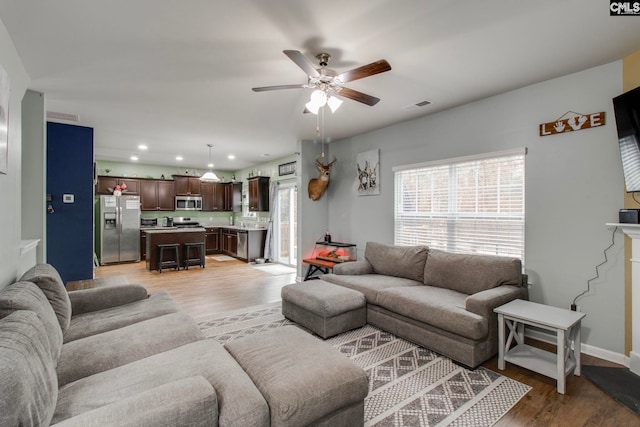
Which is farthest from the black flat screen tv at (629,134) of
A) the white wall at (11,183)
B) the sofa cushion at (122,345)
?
the white wall at (11,183)

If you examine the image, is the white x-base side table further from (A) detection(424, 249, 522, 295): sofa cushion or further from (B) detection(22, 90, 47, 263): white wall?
(B) detection(22, 90, 47, 263): white wall

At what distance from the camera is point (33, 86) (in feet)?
10.5

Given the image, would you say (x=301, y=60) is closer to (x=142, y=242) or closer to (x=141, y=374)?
(x=141, y=374)

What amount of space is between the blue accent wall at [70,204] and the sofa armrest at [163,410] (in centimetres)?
425

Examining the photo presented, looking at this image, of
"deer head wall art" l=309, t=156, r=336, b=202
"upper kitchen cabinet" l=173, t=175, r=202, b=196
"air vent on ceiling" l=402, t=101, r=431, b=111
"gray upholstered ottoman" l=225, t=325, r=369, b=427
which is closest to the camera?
"gray upholstered ottoman" l=225, t=325, r=369, b=427

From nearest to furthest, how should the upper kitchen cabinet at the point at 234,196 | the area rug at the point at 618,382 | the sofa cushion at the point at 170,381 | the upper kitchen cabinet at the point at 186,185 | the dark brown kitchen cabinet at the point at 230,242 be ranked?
the sofa cushion at the point at 170,381
the area rug at the point at 618,382
the dark brown kitchen cabinet at the point at 230,242
the upper kitchen cabinet at the point at 186,185
the upper kitchen cabinet at the point at 234,196

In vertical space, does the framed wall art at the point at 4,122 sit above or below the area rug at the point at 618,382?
above

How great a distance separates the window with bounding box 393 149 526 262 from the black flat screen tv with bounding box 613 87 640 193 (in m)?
0.77

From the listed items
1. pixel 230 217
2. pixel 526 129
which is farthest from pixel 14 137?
pixel 230 217

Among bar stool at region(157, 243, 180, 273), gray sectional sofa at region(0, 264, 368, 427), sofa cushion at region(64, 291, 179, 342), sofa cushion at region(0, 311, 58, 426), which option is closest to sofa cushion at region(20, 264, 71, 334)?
gray sectional sofa at region(0, 264, 368, 427)

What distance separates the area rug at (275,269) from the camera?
21.4 ft

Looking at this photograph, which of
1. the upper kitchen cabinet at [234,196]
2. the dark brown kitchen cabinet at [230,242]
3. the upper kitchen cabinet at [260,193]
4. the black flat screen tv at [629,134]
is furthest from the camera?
the upper kitchen cabinet at [234,196]

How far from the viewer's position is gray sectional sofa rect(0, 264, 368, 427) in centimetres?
109

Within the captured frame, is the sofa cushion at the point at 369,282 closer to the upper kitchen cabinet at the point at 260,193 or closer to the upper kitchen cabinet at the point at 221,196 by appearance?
the upper kitchen cabinet at the point at 260,193
